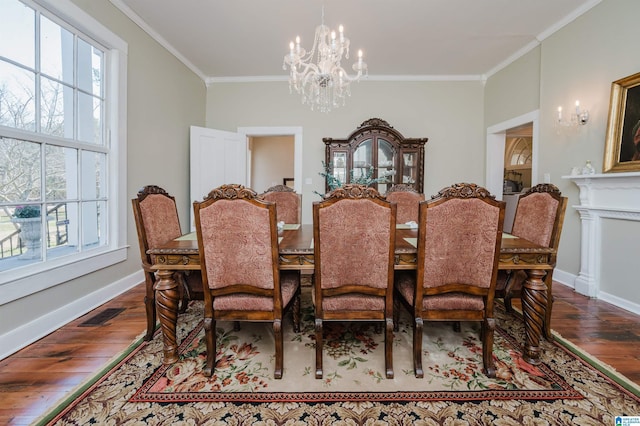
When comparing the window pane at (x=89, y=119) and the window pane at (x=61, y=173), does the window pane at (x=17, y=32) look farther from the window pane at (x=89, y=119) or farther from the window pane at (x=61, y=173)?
the window pane at (x=61, y=173)

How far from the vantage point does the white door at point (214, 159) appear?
13.0 feet

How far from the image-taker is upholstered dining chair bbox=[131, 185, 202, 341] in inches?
68.2

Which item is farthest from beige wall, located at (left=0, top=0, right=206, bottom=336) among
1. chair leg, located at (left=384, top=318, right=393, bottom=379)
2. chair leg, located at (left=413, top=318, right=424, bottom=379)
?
chair leg, located at (left=413, top=318, right=424, bottom=379)

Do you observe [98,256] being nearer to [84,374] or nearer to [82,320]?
[82,320]

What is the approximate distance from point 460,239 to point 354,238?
21.2 inches

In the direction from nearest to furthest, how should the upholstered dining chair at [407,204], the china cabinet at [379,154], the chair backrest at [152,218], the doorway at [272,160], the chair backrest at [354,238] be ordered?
the chair backrest at [354,238] < the chair backrest at [152,218] < the upholstered dining chair at [407,204] < the china cabinet at [379,154] < the doorway at [272,160]

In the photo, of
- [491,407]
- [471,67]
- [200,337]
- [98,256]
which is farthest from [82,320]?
[471,67]

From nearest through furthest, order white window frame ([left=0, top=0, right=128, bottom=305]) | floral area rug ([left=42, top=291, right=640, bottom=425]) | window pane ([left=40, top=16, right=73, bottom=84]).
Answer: floral area rug ([left=42, top=291, right=640, bottom=425]) → window pane ([left=40, top=16, right=73, bottom=84]) → white window frame ([left=0, top=0, right=128, bottom=305])

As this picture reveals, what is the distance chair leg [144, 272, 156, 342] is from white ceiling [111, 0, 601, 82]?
2.56m

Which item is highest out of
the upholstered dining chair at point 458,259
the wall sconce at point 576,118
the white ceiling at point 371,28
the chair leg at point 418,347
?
the white ceiling at point 371,28

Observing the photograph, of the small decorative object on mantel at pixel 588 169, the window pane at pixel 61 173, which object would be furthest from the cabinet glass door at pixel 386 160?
the window pane at pixel 61 173

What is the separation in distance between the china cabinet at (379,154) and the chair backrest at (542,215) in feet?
7.01

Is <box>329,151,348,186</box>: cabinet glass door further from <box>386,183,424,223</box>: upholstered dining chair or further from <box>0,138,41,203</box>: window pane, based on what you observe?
<box>0,138,41,203</box>: window pane

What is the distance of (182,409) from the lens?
129cm
